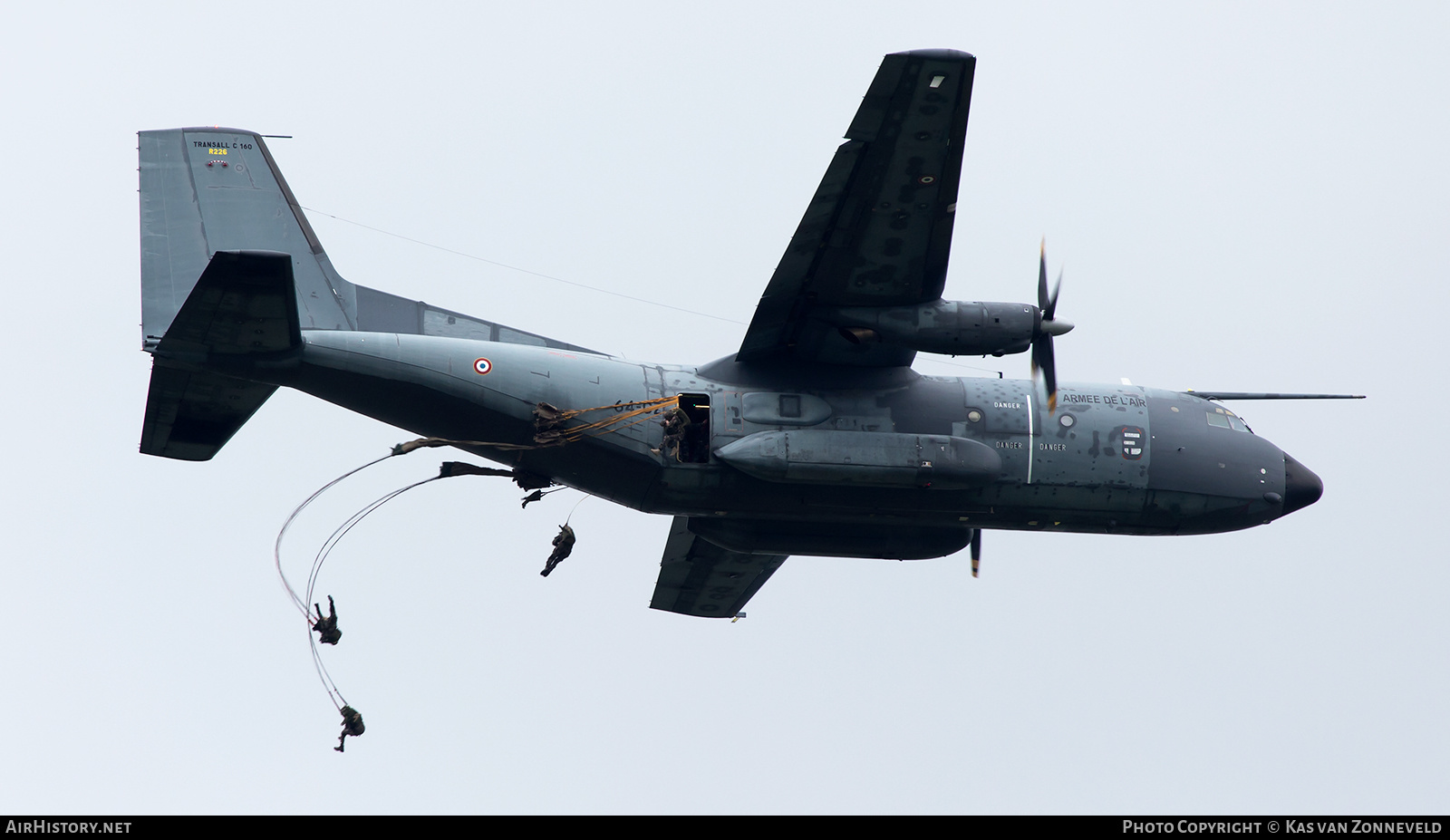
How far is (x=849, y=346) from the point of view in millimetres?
25672

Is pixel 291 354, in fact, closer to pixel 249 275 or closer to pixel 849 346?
pixel 249 275

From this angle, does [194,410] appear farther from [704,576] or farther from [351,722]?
[704,576]

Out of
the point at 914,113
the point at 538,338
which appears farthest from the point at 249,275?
the point at 914,113

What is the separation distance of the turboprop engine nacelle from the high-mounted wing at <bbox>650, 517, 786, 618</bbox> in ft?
21.6

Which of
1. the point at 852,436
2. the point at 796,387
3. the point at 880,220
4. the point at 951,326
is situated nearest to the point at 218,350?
the point at 796,387

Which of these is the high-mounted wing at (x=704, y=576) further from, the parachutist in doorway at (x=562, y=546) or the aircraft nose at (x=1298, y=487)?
the aircraft nose at (x=1298, y=487)

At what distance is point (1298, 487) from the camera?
27734 mm

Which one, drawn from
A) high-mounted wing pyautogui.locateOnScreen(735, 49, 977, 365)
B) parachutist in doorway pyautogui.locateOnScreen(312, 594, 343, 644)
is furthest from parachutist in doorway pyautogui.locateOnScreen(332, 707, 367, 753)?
high-mounted wing pyautogui.locateOnScreen(735, 49, 977, 365)

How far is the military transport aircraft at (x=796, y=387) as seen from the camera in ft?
76.7

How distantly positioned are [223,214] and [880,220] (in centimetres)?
1040

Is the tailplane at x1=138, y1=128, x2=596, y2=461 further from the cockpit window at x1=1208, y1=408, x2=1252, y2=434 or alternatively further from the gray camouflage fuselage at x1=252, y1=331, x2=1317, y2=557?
the cockpit window at x1=1208, y1=408, x2=1252, y2=434

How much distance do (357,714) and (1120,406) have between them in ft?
43.4

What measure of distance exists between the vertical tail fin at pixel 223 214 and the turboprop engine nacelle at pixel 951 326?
8.45m

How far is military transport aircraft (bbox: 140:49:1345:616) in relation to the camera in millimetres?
23391
